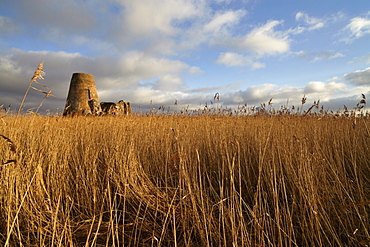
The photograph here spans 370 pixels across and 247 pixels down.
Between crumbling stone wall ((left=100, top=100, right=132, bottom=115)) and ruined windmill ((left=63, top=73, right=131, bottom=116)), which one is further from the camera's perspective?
crumbling stone wall ((left=100, top=100, right=132, bottom=115))

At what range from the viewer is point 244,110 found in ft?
17.3

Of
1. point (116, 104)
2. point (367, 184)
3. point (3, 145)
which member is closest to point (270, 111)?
point (367, 184)

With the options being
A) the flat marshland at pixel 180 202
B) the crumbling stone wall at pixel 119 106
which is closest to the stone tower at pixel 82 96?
the crumbling stone wall at pixel 119 106

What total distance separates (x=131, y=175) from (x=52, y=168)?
91 centimetres

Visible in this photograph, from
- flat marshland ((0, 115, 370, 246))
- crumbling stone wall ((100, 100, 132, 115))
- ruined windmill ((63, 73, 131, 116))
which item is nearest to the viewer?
flat marshland ((0, 115, 370, 246))

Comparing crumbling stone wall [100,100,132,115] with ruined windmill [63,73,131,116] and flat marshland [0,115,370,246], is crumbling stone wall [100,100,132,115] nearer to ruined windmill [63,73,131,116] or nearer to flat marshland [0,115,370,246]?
ruined windmill [63,73,131,116]

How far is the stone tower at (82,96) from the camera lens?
9.40m

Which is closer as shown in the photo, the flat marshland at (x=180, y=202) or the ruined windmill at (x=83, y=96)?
the flat marshland at (x=180, y=202)

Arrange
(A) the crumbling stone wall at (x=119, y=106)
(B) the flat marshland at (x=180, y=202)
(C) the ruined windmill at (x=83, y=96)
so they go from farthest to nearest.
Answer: (A) the crumbling stone wall at (x=119, y=106)
(C) the ruined windmill at (x=83, y=96)
(B) the flat marshland at (x=180, y=202)

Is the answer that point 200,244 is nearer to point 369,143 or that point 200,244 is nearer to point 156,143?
point 156,143

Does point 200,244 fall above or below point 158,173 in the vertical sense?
below

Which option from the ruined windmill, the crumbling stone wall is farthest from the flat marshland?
the crumbling stone wall

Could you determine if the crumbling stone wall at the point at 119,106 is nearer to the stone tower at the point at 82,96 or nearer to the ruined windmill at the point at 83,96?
the ruined windmill at the point at 83,96

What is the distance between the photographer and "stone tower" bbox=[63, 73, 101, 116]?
30.8 ft
